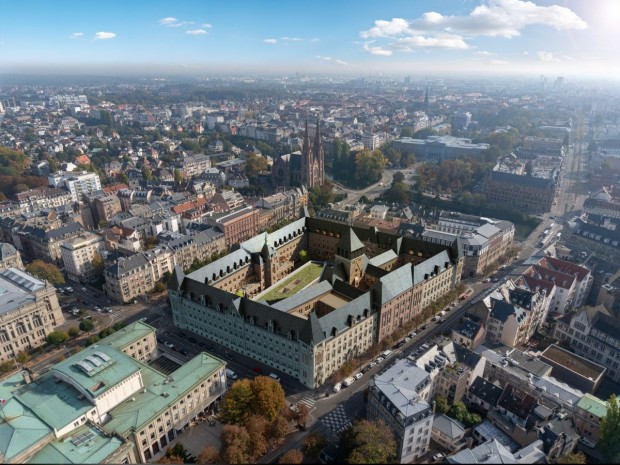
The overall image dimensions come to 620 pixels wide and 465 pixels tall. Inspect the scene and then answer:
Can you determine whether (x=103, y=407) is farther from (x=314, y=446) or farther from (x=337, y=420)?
(x=337, y=420)

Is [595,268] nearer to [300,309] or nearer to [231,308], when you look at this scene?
[300,309]

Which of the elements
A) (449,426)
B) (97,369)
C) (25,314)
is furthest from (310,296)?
(25,314)

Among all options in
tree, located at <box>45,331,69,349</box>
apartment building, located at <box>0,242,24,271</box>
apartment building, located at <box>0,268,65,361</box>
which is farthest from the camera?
apartment building, located at <box>0,242,24,271</box>

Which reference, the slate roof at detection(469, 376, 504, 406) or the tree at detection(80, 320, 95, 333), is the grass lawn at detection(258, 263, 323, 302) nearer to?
the tree at detection(80, 320, 95, 333)

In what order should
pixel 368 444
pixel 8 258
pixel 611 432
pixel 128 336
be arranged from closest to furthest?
pixel 368 444
pixel 611 432
pixel 128 336
pixel 8 258

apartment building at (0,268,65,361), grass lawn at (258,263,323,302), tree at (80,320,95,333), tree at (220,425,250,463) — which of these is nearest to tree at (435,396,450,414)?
tree at (220,425,250,463)

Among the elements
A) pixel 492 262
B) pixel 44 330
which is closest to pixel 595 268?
pixel 492 262
